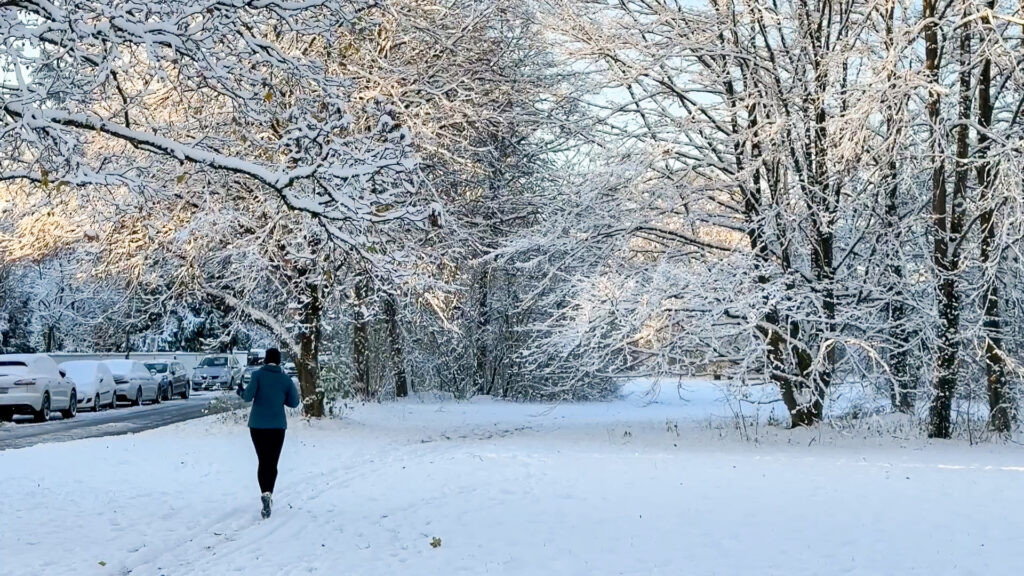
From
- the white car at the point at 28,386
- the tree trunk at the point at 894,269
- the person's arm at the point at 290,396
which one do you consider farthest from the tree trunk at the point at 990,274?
the white car at the point at 28,386

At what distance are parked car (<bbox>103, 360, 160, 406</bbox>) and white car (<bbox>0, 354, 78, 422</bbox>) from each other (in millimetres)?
5938

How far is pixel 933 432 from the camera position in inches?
630

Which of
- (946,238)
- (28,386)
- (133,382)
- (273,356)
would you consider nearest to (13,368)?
(28,386)

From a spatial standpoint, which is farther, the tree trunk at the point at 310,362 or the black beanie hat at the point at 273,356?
the tree trunk at the point at 310,362

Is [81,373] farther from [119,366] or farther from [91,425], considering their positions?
[91,425]

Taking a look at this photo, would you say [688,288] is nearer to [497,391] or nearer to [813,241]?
[813,241]

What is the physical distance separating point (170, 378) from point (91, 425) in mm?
13744

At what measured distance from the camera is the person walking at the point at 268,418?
381 inches

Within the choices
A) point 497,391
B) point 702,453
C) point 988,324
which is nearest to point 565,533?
point 702,453

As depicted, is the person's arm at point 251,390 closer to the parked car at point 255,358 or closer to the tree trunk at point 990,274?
the tree trunk at point 990,274

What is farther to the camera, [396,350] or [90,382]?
[396,350]

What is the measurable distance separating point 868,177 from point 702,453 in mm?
5059

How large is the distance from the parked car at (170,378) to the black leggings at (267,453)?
84.6 feet

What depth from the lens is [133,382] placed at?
31.1m
